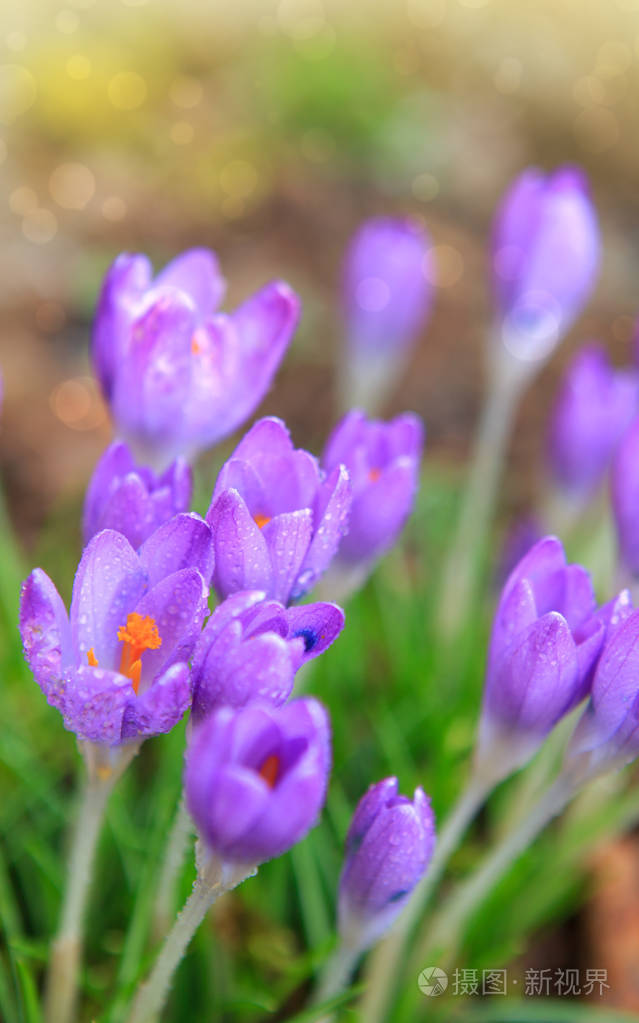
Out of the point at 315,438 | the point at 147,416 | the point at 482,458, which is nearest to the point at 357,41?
the point at 315,438

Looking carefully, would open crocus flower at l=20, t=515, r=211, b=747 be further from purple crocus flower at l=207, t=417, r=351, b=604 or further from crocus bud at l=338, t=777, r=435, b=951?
crocus bud at l=338, t=777, r=435, b=951

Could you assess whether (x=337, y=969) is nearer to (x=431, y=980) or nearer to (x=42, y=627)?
(x=431, y=980)

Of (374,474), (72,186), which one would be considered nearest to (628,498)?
(374,474)

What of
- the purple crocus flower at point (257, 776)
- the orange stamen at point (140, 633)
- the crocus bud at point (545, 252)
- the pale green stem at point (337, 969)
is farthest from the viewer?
the crocus bud at point (545, 252)

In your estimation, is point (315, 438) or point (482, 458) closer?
point (482, 458)

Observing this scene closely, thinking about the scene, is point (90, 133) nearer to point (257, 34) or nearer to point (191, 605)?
point (257, 34)

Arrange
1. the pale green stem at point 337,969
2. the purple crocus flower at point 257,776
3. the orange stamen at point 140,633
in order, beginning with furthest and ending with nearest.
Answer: the pale green stem at point 337,969, the orange stamen at point 140,633, the purple crocus flower at point 257,776

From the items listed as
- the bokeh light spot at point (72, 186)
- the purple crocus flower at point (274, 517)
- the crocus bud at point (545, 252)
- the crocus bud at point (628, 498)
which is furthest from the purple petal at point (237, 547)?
the bokeh light spot at point (72, 186)

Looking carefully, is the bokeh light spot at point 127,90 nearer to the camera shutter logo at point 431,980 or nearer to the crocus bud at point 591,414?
the crocus bud at point 591,414

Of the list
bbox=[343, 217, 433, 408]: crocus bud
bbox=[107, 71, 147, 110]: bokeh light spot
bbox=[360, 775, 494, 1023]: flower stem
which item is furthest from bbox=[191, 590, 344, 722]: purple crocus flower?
bbox=[107, 71, 147, 110]: bokeh light spot
